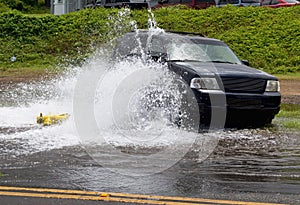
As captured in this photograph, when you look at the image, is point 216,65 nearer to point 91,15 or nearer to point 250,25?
point 250,25

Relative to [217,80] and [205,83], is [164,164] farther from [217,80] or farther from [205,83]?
[217,80]

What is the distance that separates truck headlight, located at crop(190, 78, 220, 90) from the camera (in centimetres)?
912

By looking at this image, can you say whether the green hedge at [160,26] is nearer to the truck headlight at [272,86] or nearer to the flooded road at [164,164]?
the truck headlight at [272,86]

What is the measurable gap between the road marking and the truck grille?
4.31 meters

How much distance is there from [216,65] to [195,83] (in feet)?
3.16

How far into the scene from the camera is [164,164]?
→ 6.73m

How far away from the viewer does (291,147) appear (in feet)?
26.7

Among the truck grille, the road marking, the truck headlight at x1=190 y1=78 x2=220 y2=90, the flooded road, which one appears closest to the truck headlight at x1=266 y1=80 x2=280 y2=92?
the truck grille

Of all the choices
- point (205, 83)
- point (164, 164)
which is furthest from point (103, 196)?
point (205, 83)

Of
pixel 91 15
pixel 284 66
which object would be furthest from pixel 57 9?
pixel 284 66

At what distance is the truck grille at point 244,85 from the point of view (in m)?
9.26

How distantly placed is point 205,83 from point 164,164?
9.06 feet

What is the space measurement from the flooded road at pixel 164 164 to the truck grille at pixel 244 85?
76 centimetres

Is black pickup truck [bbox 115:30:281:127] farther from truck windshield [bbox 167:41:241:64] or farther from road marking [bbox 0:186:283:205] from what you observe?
road marking [bbox 0:186:283:205]
